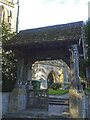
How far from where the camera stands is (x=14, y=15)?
13.4 meters

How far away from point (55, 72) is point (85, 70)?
32.5 feet

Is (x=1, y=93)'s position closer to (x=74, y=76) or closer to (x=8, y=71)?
(x=8, y=71)

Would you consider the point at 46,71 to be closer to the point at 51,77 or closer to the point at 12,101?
the point at 51,77

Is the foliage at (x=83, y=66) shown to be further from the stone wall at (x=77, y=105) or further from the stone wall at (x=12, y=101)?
the stone wall at (x=12, y=101)

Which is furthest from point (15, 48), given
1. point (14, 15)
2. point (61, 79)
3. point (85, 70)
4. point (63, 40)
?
point (61, 79)

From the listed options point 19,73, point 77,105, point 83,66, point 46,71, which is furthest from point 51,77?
point 77,105

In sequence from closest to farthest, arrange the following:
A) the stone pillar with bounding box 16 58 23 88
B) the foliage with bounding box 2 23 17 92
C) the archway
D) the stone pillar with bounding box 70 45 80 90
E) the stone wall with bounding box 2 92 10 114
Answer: the stone pillar with bounding box 70 45 80 90 → the stone wall with bounding box 2 92 10 114 → the foliage with bounding box 2 23 17 92 → the stone pillar with bounding box 16 58 23 88 → the archway

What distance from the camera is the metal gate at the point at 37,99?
738 centimetres

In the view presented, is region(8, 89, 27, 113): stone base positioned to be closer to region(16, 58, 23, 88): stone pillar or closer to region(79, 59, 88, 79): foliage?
region(16, 58, 23, 88): stone pillar

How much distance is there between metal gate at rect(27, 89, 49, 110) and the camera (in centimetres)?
738

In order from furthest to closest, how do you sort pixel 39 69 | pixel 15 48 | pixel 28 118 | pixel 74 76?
pixel 39 69 → pixel 15 48 → pixel 74 76 → pixel 28 118

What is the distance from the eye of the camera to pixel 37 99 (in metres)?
7.63

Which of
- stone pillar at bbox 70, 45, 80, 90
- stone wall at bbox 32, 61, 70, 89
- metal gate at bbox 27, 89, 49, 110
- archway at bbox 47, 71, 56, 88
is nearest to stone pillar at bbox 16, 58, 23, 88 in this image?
metal gate at bbox 27, 89, 49, 110

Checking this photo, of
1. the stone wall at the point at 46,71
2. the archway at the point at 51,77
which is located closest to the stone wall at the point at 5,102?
the stone wall at the point at 46,71
